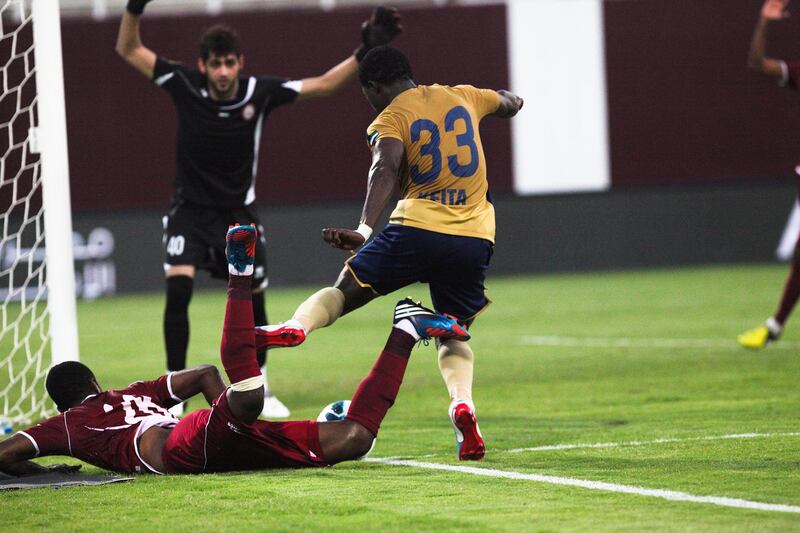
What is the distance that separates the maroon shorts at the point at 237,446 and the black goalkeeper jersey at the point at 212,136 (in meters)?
3.01

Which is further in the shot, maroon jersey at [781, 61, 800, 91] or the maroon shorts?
maroon jersey at [781, 61, 800, 91]

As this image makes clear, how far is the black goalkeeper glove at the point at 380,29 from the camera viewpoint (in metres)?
7.48

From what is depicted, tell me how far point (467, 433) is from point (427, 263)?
2.73 ft

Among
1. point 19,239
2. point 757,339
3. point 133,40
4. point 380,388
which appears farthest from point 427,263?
point 757,339

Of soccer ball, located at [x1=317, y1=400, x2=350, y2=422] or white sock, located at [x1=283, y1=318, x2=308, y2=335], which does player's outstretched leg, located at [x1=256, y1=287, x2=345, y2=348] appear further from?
soccer ball, located at [x1=317, y1=400, x2=350, y2=422]

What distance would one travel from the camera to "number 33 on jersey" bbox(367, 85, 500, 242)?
233 inches

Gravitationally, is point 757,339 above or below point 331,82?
below

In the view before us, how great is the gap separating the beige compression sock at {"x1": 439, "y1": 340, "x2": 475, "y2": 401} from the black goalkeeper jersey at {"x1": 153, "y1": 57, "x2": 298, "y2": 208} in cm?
261

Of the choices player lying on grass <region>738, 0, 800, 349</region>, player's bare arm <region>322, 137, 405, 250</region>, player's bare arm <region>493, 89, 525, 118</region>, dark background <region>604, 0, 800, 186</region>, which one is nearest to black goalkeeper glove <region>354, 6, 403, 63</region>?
player's bare arm <region>493, 89, 525, 118</region>

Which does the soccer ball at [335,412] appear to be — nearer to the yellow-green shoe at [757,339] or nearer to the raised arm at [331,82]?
the raised arm at [331,82]

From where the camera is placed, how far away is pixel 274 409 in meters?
7.82

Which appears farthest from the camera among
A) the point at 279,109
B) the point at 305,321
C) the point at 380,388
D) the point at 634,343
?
the point at 279,109

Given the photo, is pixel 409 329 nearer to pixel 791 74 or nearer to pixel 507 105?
pixel 507 105

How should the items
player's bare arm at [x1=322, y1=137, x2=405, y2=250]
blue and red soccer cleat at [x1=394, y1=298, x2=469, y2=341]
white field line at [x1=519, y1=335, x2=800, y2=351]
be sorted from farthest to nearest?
white field line at [x1=519, y1=335, x2=800, y2=351] → player's bare arm at [x1=322, y1=137, x2=405, y2=250] → blue and red soccer cleat at [x1=394, y1=298, x2=469, y2=341]
